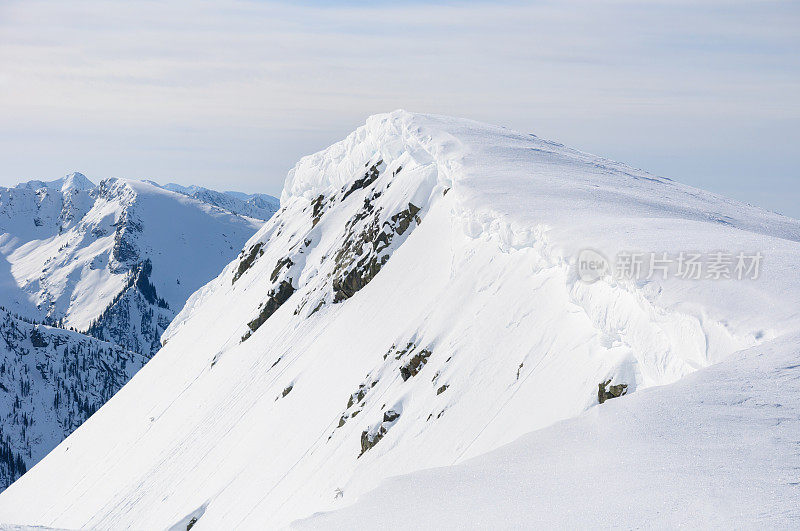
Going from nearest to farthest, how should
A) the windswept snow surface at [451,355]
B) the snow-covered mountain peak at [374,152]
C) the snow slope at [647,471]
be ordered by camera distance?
the snow slope at [647,471]
the windswept snow surface at [451,355]
the snow-covered mountain peak at [374,152]

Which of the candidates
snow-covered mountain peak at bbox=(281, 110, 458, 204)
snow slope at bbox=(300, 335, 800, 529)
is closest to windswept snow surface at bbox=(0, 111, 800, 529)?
snow slope at bbox=(300, 335, 800, 529)

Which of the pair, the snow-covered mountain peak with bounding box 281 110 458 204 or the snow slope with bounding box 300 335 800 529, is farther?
the snow-covered mountain peak with bounding box 281 110 458 204

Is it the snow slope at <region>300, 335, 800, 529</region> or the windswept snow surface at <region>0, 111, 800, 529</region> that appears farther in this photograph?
the windswept snow surface at <region>0, 111, 800, 529</region>

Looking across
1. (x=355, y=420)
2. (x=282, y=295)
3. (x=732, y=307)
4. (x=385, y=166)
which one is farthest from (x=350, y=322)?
(x=732, y=307)

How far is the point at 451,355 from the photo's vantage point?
1031 inches

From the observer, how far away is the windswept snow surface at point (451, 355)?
10.6m

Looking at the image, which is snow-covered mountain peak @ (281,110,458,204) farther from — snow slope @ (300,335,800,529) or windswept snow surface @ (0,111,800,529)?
snow slope @ (300,335,800,529)

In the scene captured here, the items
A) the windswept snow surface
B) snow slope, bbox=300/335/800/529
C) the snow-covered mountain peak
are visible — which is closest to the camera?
snow slope, bbox=300/335/800/529

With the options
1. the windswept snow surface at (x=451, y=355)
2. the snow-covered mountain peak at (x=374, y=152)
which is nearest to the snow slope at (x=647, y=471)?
the windswept snow surface at (x=451, y=355)

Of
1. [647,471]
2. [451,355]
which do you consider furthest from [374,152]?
[647,471]

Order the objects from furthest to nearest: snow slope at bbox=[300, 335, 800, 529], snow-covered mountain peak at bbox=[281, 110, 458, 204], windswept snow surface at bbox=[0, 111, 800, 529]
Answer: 1. snow-covered mountain peak at bbox=[281, 110, 458, 204]
2. windswept snow surface at bbox=[0, 111, 800, 529]
3. snow slope at bbox=[300, 335, 800, 529]

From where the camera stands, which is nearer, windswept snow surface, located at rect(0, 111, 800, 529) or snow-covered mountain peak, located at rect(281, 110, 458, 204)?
windswept snow surface, located at rect(0, 111, 800, 529)

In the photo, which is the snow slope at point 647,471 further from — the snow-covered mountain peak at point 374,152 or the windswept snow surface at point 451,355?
the snow-covered mountain peak at point 374,152

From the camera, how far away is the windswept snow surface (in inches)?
418
